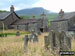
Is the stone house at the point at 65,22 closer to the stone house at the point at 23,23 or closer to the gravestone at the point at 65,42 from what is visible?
the stone house at the point at 23,23

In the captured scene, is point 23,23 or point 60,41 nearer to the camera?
point 60,41

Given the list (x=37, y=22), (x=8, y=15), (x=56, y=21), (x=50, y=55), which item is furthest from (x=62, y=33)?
(x=8, y=15)

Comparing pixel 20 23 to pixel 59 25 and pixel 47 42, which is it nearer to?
pixel 59 25

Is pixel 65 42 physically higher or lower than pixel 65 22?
higher

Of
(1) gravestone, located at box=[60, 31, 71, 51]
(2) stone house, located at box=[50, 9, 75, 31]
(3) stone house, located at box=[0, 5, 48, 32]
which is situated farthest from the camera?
(3) stone house, located at box=[0, 5, 48, 32]

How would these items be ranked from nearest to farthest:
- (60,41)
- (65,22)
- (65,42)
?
(65,42) < (60,41) < (65,22)

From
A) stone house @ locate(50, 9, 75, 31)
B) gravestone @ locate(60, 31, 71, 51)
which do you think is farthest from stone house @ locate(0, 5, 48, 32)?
gravestone @ locate(60, 31, 71, 51)

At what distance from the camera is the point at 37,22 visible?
216 feet

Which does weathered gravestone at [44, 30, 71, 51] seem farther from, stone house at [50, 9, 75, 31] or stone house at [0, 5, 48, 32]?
stone house at [0, 5, 48, 32]

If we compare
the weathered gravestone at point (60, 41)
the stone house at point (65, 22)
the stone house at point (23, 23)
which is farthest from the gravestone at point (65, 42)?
the stone house at point (23, 23)

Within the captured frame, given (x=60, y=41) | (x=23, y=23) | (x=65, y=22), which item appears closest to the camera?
(x=60, y=41)

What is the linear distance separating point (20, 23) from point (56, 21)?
1514 cm

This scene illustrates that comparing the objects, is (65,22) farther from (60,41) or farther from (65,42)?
(65,42)

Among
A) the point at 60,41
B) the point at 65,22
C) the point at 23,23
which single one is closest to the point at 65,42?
the point at 60,41
